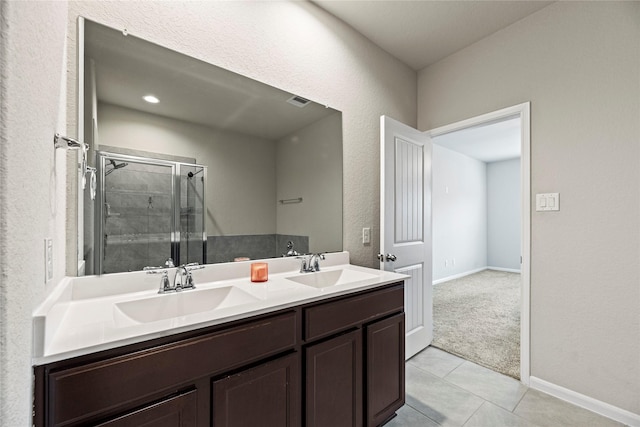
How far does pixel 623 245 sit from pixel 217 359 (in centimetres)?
227

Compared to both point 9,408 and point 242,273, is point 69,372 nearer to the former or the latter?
point 9,408

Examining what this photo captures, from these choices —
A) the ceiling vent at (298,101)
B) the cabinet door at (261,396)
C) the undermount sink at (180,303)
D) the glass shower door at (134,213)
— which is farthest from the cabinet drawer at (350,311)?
the ceiling vent at (298,101)

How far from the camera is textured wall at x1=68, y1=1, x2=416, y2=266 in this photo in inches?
53.0

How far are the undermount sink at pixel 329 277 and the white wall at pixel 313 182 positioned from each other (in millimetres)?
222

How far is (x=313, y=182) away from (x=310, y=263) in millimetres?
561

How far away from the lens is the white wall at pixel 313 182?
1818mm

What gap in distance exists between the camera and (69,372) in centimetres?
71

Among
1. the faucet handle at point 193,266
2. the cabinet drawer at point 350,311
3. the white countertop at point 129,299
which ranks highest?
the faucet handle at point 193,266

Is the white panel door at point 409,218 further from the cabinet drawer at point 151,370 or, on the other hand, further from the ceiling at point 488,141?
the ceiling at point 488,141

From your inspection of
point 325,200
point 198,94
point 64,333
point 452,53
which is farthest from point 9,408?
point 452,53

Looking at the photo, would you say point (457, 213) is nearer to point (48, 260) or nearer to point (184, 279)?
point (184, 279)

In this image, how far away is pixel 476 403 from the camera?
1.78 meters

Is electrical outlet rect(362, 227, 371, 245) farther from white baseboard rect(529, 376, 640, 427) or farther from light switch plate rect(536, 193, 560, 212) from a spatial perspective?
white baseboard rect(529, 376, 640, 427)

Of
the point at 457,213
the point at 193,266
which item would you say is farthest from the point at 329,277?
the point at 457,213
